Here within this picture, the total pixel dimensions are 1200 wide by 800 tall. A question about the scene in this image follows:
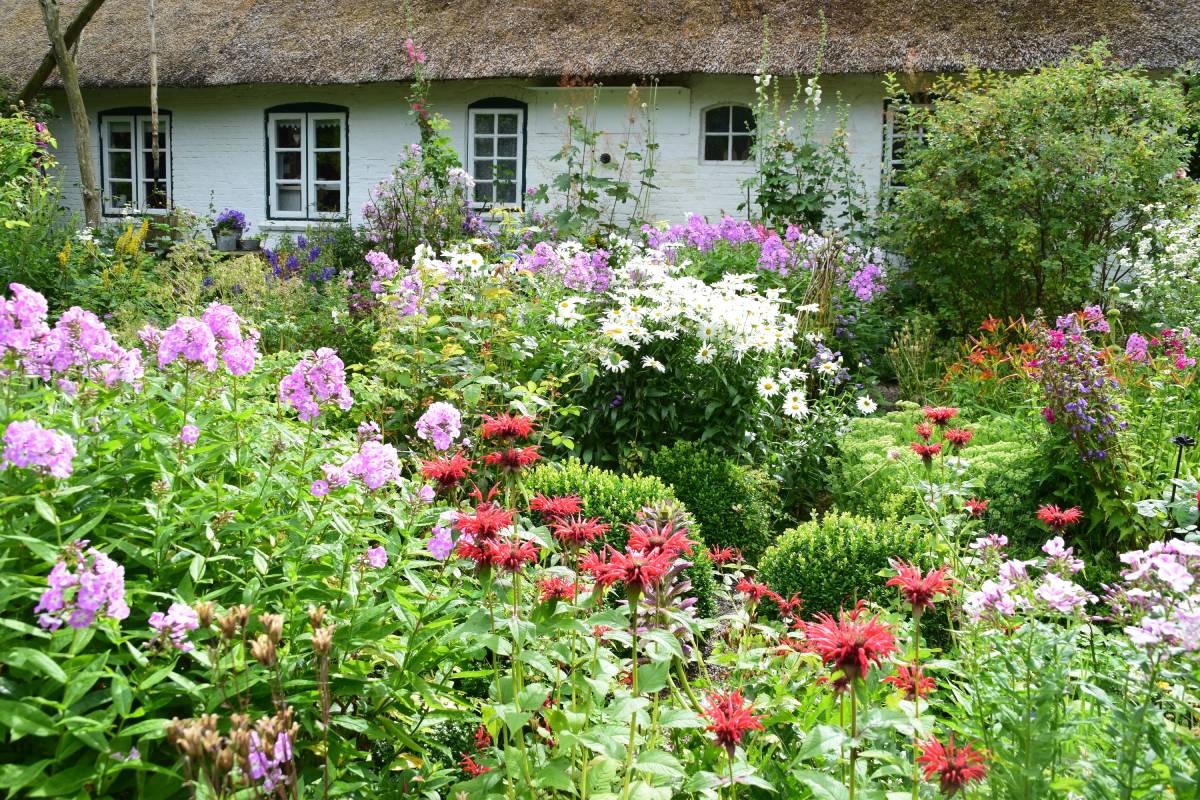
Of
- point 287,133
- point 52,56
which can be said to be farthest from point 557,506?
point 52,56

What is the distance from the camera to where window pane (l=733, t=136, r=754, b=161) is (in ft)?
39.4

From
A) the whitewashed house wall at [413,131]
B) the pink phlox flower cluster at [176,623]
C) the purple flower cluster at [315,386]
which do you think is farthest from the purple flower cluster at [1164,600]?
the whitewashed house wall at [413,131]

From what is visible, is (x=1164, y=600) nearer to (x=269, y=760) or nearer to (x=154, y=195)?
(x=269, y=760)

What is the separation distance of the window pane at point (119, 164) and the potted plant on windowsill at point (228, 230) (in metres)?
2.65

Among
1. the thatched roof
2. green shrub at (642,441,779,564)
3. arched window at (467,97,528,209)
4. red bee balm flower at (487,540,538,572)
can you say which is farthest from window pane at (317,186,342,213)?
red bee balm flower at (487,540,538,572)

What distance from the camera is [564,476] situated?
13.7 feet

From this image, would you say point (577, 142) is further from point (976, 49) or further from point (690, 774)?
point (690, 774)

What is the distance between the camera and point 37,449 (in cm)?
177

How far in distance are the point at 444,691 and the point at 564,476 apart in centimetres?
185

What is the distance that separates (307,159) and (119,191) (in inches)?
141

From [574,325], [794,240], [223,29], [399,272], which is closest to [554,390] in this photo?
[574,325]

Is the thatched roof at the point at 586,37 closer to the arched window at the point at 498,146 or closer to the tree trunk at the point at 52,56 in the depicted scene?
the tree trunk at the point at 52,56

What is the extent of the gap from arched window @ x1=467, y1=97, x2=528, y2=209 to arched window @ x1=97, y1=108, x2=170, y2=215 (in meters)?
4.78

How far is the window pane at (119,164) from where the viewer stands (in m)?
15.2
